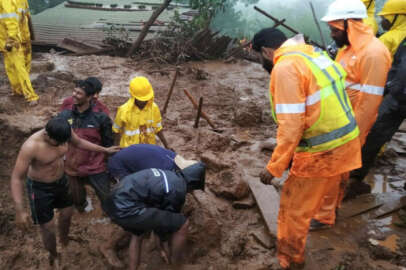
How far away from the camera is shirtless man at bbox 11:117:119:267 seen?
2.74m

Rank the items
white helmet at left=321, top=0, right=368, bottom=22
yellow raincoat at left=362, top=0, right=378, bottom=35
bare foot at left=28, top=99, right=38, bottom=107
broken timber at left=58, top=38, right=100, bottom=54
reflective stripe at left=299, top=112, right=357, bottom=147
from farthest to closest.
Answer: broken timber at left=58, top=38, right=100, bottom=54, bare foot at left=28, top=99, right=38, bottom=107, yellow raincoat at left=362, top=0, right=378, bottom=35, white helmet at left=321, top=0, right=368, bottom=22, reflective stripe at left=299, top=112, right=357, bottom=147

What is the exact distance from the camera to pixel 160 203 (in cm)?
273

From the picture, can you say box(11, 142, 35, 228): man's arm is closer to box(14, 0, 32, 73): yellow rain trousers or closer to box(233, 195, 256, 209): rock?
box(233, 195, 256, 209): rock

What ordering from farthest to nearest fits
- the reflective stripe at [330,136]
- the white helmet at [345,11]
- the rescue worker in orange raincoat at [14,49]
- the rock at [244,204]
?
the rescue worker in orange raincoat at [14,49]
the rock at [244,204]
the white helmet at [345,11]
the reflective stripe at [330,136]

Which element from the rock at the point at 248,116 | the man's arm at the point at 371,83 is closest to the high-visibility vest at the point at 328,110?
the man's arm at the point at 371,83

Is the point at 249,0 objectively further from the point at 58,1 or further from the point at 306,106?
the point at 306,106

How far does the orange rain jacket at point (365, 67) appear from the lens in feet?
9.79

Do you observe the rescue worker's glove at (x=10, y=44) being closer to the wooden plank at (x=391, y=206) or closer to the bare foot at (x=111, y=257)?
the bare foot at (x=111, y=257)

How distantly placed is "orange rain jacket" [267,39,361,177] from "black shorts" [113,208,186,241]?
0.93 metres

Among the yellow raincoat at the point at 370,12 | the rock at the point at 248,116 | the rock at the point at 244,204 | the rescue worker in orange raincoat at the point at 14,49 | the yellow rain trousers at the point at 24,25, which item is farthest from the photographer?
the rock at the point at 248,116

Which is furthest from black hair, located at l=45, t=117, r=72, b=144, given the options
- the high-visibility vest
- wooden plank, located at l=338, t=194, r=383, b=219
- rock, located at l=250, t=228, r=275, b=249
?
wooden plank, located at l=338, t=194, r=383, b=219

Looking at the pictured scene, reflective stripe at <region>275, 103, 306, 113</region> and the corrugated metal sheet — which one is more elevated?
reflective stripe at <region>275, 103, 306, 113</region>

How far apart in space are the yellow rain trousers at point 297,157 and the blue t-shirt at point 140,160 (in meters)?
1.13

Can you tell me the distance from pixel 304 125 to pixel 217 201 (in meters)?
1.94
